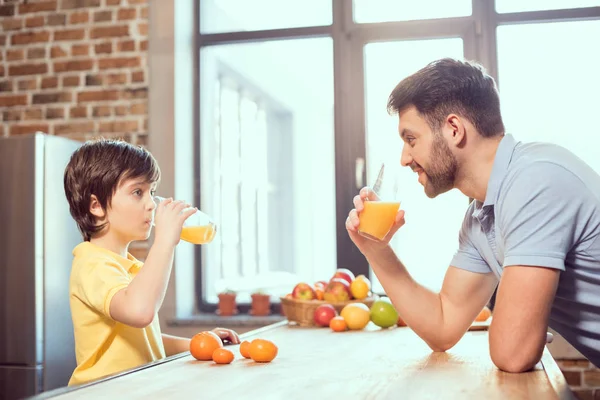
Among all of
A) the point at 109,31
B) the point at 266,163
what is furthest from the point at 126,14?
the point at 266,163

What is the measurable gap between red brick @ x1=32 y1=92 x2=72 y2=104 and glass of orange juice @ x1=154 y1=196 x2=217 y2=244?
7.28 feet

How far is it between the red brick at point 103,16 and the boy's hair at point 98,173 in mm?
2112

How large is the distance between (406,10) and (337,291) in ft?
6.46

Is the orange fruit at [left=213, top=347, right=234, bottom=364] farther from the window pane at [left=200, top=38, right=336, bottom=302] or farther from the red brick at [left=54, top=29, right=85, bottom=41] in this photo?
the red brick at [left=54, top=29, right=85, bottom=41]

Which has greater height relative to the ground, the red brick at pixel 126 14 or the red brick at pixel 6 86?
the red brick at pixel 126 14

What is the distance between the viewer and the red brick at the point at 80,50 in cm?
365

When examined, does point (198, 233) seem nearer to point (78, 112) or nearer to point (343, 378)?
point (343, 378)

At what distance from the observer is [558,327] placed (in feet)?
5.11

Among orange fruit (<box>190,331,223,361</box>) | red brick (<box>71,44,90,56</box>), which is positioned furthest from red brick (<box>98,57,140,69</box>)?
orange fruit (<box>190,331,223,361</box>)

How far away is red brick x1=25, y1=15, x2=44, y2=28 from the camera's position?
12.2 ft

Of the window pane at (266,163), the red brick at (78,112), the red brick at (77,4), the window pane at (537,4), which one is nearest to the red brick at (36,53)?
the red brick at (77,4)

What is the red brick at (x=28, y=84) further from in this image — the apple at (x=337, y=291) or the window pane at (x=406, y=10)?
the apple at (x=337, y=291)

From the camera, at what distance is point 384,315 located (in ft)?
6.83

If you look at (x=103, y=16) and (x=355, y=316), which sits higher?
(x=103, y=16)
